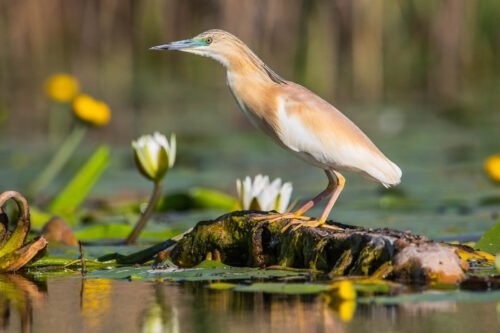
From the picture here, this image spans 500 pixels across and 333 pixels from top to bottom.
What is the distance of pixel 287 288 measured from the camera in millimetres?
3779

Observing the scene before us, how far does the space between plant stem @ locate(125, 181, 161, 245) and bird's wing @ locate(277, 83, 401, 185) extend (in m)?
1.14

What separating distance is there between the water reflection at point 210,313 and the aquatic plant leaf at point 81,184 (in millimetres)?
2509

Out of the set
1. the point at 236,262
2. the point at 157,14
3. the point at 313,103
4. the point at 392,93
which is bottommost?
the point at 236,262

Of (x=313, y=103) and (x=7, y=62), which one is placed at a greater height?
(x=7, y=62)

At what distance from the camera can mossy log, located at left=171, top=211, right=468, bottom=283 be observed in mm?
3850

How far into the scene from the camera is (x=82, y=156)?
10430mm

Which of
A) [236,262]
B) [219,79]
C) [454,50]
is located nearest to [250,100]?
[236,262]

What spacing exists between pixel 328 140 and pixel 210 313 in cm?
126

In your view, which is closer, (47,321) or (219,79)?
(47,321)

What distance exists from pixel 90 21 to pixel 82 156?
236 inches

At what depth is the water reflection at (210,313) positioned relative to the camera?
327cm

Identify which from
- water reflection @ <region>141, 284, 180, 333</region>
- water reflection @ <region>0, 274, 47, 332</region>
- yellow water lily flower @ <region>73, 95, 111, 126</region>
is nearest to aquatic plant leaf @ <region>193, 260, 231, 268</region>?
water reflection @ <region>141, 284, 180, 333</region>

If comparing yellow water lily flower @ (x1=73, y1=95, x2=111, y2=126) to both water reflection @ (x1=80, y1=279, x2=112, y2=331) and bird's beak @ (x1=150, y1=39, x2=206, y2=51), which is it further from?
water reflection @ (x1=80, y1=279, x2=112, y2=331)

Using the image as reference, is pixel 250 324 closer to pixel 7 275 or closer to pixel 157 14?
pixel 7 275
